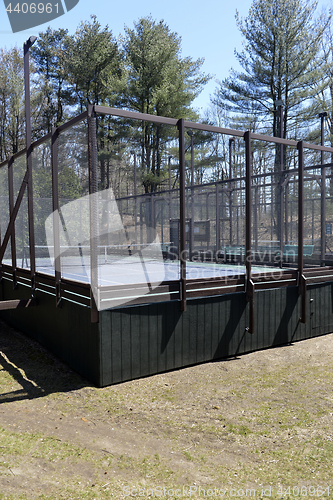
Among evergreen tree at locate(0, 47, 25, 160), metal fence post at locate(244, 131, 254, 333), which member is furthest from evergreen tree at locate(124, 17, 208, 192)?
metal fence post at locate(244, 131, 254, 333)

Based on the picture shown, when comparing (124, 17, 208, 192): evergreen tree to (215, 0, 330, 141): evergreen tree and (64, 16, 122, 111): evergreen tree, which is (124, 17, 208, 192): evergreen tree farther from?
(215, 0, 330, 141): evergreen tree

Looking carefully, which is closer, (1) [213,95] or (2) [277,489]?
(2) [277,489]

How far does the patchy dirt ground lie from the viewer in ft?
10.3

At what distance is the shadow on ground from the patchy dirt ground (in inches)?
1.0

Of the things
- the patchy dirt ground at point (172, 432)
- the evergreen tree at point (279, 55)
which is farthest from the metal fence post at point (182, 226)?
the evergreen tree at point (279, 55)

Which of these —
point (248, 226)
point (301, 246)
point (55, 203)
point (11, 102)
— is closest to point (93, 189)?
point (55, 203)

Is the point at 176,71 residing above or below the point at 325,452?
above

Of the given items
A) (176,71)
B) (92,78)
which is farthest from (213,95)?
(92,78)

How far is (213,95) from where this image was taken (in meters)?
21.7

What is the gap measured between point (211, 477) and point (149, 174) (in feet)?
53.0

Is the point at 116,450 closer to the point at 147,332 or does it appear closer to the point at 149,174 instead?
the point at 147,332

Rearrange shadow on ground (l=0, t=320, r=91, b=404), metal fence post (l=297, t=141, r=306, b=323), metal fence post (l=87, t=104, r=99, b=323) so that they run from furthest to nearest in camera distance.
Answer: metal fence post (l=297, t=141, r=306, b=323), shadow on ground (l=0, t=320, r=91, b=404), metal fence post (l=87, t=104, r=99, b=323)

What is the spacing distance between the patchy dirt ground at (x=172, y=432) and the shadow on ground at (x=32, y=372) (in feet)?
0.09

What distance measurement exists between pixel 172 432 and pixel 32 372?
262cm
